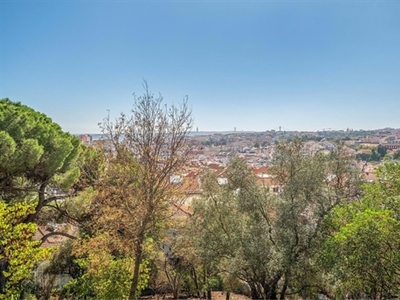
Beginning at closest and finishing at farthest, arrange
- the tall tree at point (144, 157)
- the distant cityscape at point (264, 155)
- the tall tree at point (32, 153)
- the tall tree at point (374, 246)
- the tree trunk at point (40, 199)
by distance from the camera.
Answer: the tall tree at point (374, 246)
the tall tree at point (144, 157)
the tall tree at point (32, 153)
the distant cityscape at point (264, 155)
the tree trunk at point (40, 199)

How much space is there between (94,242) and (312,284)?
619 cm

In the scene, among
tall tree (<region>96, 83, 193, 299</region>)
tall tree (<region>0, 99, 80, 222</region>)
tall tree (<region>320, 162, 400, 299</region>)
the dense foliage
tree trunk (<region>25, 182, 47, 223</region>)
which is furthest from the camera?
tree trunk (<region>25, 182, 47, 223</region>)

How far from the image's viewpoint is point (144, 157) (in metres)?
6.72

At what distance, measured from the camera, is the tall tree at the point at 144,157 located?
6.69m

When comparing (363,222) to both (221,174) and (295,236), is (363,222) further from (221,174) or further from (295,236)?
(221,174)

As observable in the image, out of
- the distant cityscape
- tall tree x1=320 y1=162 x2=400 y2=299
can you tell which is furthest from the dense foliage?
the distant cityscape

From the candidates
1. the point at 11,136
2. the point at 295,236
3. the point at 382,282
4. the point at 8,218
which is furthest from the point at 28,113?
the point at 382,282

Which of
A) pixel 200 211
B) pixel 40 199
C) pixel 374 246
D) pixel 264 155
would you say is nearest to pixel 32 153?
pixel 40 199

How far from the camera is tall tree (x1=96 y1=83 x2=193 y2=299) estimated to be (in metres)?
6.69

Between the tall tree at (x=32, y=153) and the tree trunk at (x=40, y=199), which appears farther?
the tree trunk at (x=40, y=199)

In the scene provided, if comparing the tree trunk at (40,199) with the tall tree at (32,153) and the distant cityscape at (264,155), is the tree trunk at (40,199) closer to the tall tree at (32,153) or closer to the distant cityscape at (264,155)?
the tall tree at (32,153)

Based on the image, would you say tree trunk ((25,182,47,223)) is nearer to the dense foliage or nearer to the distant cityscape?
the dense foliage

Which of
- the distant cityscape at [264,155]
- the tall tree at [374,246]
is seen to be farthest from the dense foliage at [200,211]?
the distant cityscape at [264,155]

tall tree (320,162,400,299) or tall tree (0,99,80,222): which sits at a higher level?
tall tree (0,99,80,222)
